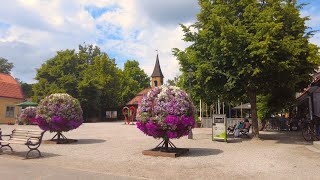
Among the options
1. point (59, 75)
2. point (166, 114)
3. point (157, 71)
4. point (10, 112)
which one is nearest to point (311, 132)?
point (166, 114)

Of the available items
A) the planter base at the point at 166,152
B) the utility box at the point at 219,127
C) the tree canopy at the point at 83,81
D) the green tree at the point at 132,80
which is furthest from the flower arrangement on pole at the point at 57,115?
the green tree at the point at 132,80

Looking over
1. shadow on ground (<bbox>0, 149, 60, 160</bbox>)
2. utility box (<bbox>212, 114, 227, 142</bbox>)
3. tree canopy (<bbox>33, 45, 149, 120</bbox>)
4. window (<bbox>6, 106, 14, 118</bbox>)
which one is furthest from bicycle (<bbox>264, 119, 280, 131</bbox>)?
window (<bbox>6, 106, 14, 118</bbox>)

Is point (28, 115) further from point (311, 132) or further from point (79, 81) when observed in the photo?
point (311, 132)

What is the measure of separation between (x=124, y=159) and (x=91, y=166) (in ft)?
5.54

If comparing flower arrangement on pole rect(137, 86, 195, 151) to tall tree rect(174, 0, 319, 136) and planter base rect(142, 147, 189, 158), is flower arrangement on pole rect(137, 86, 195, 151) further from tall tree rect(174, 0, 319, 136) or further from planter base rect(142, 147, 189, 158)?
tall tree rect(174, 0, 319, 136)

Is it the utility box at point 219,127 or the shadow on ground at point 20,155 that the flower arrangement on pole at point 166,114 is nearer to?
the shadow on ground at point 20,155

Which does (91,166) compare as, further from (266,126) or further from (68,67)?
(68,67)

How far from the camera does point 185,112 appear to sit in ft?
38.1

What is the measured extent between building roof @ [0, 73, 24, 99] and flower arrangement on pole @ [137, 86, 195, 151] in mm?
35884

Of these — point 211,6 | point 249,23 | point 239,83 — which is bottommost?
point 239,83

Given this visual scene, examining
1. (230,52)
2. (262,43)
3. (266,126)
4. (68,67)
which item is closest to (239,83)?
(230,52)

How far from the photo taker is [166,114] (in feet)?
37.2

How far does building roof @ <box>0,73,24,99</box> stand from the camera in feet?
140

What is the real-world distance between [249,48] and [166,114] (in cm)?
570
